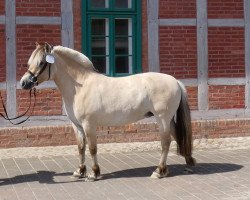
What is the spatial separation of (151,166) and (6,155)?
8.82 feet

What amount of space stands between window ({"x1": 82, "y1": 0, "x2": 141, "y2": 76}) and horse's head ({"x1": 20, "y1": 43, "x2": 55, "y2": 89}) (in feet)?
8.93

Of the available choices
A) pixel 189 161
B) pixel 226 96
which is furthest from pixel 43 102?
pixel 226 96

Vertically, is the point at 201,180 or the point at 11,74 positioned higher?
the point at 11,74

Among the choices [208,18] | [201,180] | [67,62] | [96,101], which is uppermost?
[208,18]

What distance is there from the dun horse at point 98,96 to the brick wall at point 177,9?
8.86ft

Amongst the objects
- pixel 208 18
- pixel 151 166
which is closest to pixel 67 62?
pixel 151 166

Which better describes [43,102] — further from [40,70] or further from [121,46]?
[40,70]

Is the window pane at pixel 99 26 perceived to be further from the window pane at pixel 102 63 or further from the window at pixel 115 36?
the window pane at pixel 102 63

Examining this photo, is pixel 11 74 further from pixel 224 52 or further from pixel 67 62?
pixel 224 52

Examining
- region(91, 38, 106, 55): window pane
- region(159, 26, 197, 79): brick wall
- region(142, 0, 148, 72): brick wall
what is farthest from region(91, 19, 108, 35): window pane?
region(159, 26, 197, 79): brick wall

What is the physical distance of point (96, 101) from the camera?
7160mm

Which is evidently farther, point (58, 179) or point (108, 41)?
point (108, 41)

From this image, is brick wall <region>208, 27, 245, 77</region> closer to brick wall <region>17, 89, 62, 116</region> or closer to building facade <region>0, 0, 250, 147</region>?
building facade <region>0, 0, 250, 147</region>

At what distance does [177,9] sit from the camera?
9.95m
